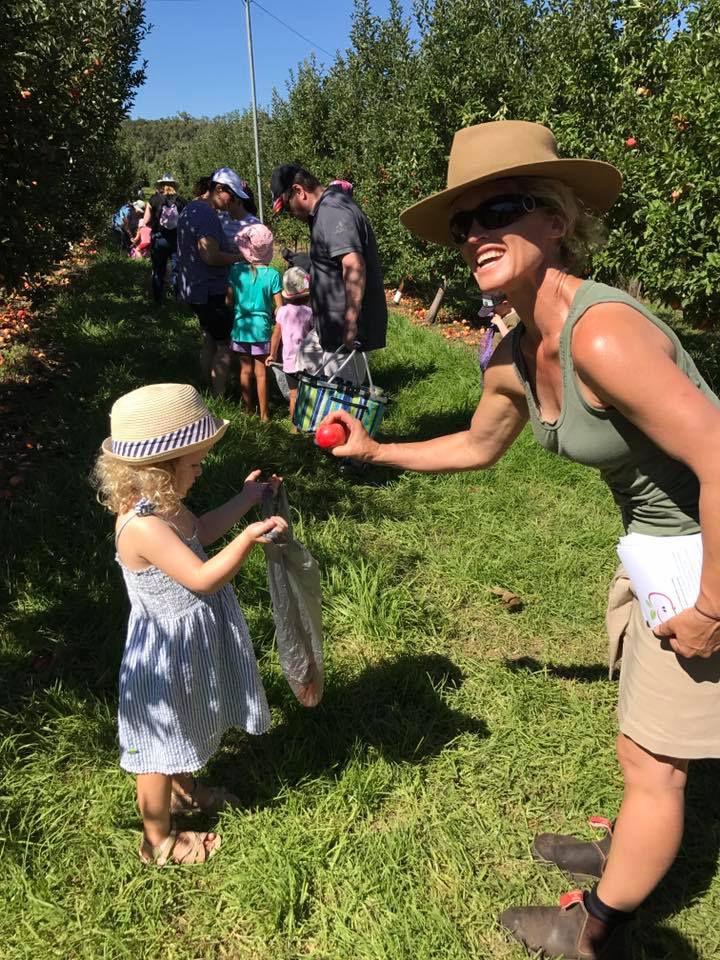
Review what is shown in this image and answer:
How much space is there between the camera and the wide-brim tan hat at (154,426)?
1.77m

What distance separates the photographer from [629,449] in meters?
1.49

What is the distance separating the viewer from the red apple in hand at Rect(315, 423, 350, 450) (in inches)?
82.0

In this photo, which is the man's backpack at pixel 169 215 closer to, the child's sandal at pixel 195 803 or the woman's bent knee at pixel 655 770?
the child's sandal at pixel 195 803

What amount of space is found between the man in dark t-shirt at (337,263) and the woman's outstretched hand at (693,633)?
Result: 10.5 feet

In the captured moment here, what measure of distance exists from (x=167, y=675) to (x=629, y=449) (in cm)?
139

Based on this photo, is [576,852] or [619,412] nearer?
[619,412]

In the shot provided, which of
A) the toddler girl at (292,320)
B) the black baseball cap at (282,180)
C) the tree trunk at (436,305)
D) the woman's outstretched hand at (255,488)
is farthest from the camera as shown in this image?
the tree trunk at (436,305)

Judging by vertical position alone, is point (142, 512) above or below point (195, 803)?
above

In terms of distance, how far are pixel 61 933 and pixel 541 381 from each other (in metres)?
2.06

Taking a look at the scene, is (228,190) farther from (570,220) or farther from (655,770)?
(655,770)

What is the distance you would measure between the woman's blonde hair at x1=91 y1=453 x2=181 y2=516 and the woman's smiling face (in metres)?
0.98

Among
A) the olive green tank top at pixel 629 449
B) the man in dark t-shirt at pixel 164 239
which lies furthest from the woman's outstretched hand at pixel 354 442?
the man in dark t-shirt at pixel 164 239

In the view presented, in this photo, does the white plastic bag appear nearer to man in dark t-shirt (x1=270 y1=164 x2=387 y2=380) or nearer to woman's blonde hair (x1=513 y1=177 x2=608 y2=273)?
woman's blonde hair (x1=513 y1=177 x2=608 y2=273)

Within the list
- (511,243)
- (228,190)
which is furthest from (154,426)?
(228,190)
